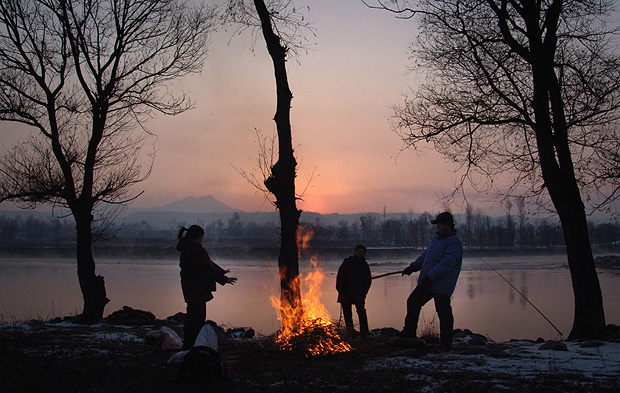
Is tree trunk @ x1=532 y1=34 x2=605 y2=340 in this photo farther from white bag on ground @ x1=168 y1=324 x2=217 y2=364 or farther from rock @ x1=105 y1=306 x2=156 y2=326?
rock @ x1=105 y1=306 x2=156 y2=326

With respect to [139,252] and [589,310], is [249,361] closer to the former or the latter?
[589,310]

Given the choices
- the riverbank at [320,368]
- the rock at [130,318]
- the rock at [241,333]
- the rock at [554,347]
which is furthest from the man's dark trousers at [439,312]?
the rock at [130,318]

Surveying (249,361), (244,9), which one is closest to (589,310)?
(249,361)

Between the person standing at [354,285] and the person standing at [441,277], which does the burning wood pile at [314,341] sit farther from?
the person standing at [354,285]

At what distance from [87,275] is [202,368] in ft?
27.0

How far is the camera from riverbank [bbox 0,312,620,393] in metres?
5.26

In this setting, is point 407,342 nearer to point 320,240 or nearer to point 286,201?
point 286,201

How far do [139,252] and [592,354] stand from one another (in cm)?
6961

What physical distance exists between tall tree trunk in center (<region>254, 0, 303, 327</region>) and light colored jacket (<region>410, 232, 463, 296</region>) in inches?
92.5

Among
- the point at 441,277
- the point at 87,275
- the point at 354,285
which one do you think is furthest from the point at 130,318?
the point at 441,277

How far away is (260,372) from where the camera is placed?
240 inches

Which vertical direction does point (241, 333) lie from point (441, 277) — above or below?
below

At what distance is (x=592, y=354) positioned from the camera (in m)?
7.12

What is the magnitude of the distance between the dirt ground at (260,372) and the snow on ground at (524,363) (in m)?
0.06
